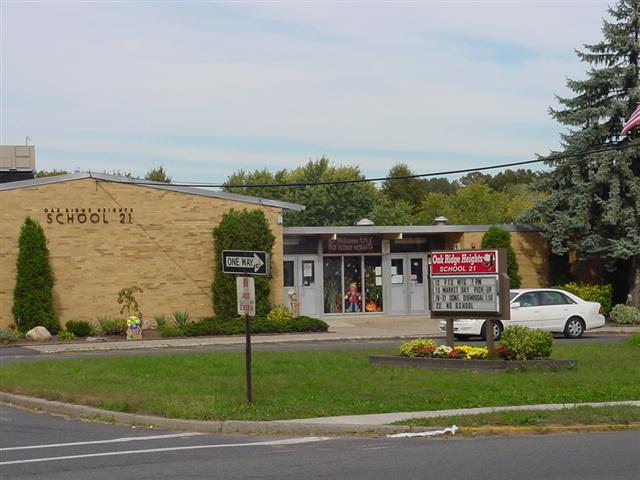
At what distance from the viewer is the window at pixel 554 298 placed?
3039 cm

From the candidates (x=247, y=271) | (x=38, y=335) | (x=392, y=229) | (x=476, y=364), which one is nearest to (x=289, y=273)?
(x=392, y=229)

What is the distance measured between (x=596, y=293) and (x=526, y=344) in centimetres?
2216

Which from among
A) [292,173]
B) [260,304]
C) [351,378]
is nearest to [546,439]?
[351,378]

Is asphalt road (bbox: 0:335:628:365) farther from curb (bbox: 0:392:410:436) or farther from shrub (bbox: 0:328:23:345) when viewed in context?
curb (bbox: 0:392:410:436)

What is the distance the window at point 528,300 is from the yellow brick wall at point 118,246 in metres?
10.6

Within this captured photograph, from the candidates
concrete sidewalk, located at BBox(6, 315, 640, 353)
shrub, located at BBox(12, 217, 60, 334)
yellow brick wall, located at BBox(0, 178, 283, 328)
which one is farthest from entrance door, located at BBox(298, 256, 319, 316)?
shrub, located at BBox(12, 217, 60, 334)

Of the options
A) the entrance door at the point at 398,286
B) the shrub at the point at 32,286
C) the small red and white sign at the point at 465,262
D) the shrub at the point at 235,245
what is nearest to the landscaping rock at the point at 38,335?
the shrub at the point at 32,286

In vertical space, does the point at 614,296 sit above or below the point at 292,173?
below

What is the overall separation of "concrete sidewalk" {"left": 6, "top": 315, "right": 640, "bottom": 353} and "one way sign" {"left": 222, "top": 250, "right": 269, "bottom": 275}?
14.9 metres

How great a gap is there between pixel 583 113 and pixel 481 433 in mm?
28982

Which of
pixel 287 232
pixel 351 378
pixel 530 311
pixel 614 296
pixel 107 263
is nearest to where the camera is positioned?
pixel 351 378

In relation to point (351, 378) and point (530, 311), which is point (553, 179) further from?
point (351, 378)

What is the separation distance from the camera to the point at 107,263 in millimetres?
35688

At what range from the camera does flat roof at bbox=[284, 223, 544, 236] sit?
130ft
